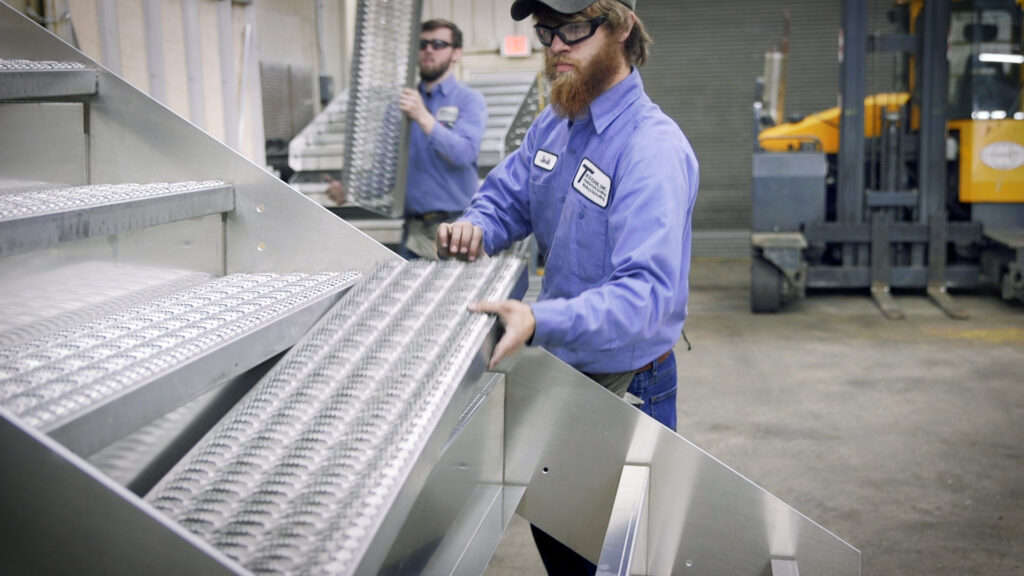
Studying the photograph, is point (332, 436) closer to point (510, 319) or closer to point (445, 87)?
point (510, 319)

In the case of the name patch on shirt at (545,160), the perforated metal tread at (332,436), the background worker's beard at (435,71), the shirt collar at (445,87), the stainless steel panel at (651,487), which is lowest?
the stainless steel panel at (651,487)

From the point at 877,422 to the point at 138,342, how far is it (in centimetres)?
414

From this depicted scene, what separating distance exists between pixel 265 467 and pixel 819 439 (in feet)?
12.6

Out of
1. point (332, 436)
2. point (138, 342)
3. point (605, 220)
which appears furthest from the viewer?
point (605, 220)

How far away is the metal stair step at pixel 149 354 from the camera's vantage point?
3.40ft

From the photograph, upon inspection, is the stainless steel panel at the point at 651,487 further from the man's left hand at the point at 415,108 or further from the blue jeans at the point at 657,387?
the man's left hand at the point at 415,108

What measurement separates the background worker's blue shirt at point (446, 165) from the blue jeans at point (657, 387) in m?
2.52

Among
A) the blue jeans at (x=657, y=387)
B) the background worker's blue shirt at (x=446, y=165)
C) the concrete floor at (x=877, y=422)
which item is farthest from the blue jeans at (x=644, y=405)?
the background worker's blue shirt at (x=446, y=165)

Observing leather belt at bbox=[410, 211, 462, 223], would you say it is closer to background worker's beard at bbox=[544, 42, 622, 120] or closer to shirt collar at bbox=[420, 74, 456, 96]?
shirt collar at bbox=[420, 74, 456, 96]

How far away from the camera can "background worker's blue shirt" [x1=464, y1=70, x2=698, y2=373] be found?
5.14 ft

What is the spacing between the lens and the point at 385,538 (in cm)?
100

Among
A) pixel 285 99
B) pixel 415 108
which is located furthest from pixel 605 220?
pixel 285 99

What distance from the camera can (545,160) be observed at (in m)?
2.10

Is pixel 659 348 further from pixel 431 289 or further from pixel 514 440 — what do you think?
pixel 431 289
